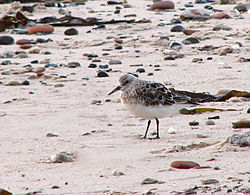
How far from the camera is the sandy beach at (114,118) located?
380 centimetres

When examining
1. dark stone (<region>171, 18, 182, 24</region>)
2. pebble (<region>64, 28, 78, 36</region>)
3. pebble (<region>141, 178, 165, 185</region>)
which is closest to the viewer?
pebble (<region>141, 178, 165, 185</region>)

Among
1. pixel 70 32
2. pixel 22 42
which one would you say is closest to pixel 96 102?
pixel 22 42

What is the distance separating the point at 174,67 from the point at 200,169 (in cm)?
519

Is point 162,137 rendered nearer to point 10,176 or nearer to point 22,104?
point 10,176

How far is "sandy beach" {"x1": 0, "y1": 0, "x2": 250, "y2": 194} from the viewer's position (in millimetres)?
3801

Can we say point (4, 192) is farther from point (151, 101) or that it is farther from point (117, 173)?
point (151, 101)

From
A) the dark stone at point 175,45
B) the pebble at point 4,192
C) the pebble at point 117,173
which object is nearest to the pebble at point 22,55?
the dark stone at point 175,45

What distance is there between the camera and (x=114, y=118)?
6.19 m

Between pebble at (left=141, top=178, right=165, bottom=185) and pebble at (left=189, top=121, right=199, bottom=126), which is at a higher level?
pebble at (left=141, top=178, right=165, bottom=185)

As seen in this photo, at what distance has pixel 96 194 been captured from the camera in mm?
3492

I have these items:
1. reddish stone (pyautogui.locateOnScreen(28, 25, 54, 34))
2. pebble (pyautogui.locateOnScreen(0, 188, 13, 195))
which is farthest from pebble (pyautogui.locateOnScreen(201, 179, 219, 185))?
reddish stone (pyautogui.locateOnScreen(28, 25, 54, 34))

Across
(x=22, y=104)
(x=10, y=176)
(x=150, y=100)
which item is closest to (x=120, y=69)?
(x=22, y=104)

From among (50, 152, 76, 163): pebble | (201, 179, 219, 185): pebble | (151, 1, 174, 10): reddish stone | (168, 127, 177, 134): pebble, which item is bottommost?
(151, 1, 174, 10): reddish stone

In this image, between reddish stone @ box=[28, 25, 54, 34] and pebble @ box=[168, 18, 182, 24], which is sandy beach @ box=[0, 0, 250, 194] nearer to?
reddish stone @ box=[28, 25, 54, 34]
